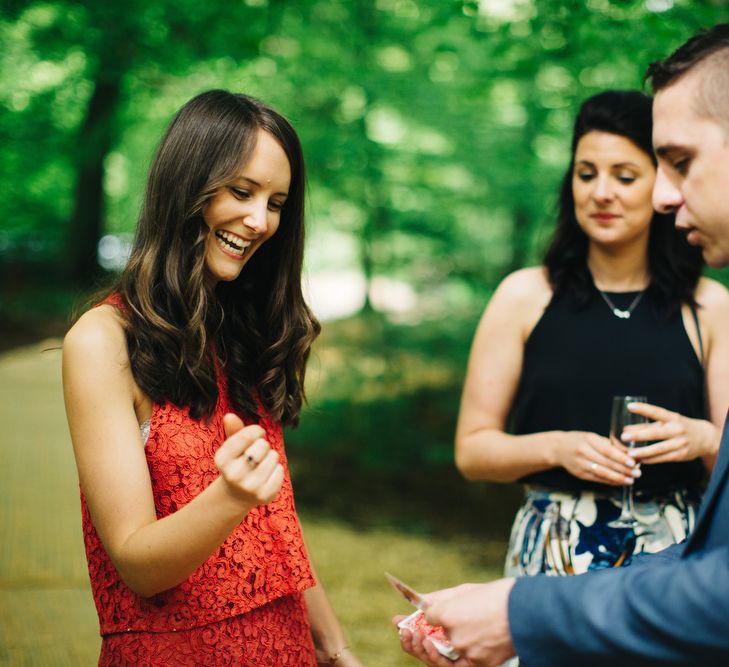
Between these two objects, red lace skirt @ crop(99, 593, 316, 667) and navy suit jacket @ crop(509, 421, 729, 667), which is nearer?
navy suit jacket @ crop(509, 421, 729, 667)

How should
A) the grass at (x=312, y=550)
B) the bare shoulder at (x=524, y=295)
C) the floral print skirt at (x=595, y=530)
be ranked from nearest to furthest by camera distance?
1. the floral print skirt at (x=595, y=530)
2. the bare shoulder at (x=524, y=295)
3. the grass at (x=312, y=550)

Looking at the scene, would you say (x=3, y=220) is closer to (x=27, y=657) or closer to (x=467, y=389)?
(x=27, y=657)

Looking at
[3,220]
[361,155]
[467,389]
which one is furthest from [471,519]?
[3,220]

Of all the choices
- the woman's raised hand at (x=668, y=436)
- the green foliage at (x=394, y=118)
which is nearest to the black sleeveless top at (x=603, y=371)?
the woman's raised hand at (x=668, y=436)

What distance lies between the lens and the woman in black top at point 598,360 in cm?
258

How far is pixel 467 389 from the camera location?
2871 mm

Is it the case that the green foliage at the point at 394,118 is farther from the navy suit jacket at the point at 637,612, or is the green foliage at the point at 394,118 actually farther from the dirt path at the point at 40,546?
the navy suit jacket at the point at 637,612

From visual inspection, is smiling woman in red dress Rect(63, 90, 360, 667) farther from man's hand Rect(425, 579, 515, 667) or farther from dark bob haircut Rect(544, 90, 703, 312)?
dark bob haircut Rect(544, 90, 703, 312)

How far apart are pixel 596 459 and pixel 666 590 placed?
902mm

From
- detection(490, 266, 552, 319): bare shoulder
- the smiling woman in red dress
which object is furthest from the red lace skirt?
detection(490, 266, 552, 319): bare shoulder

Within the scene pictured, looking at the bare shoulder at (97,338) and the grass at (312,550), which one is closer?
the bare shoulder at (97,338)

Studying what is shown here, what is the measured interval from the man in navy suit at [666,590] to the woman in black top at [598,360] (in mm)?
771

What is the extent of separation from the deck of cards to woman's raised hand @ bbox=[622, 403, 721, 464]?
33.2 inches

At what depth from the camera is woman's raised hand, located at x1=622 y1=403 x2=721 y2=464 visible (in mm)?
2322
